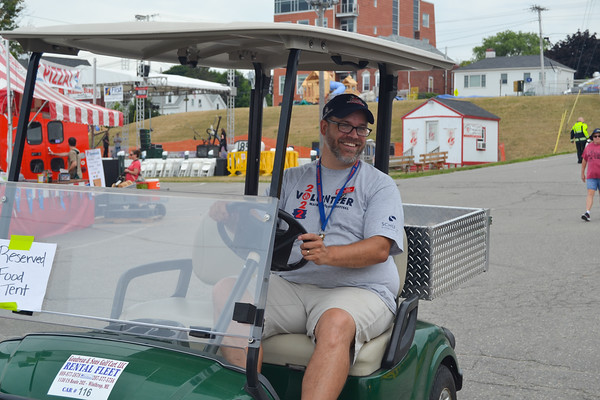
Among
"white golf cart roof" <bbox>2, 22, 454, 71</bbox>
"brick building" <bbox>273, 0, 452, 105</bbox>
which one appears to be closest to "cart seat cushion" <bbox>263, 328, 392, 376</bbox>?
"white golf cart roof" <bbox>2, 22, 454, 71</bbox>

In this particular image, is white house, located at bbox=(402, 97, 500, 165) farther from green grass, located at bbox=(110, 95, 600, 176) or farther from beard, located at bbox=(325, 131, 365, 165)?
beard, located at bbox=(325, 131, 365, 165)

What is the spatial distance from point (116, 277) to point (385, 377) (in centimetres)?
106

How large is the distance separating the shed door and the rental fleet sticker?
98.2 ft

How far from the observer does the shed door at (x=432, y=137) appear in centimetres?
3161

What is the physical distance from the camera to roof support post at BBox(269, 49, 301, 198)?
99.8 inches

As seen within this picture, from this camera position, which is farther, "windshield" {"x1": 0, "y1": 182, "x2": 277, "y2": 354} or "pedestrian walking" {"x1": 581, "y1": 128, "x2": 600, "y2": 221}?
"pedestrian walking" {"x1": 581, "y1": 128, "x2": 600, "y2": 221}

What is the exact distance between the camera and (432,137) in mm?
31719

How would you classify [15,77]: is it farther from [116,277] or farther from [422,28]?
[422,28]

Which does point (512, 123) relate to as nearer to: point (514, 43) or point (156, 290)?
point (156, 290)

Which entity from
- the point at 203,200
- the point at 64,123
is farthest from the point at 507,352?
the point at 64,123

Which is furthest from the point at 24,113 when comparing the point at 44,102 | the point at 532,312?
the point at 44,102

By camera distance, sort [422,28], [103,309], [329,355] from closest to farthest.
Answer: [103,309] < [329,355] < [422,28]

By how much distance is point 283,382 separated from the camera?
281 centimetres

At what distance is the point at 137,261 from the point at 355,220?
0.99 meters
